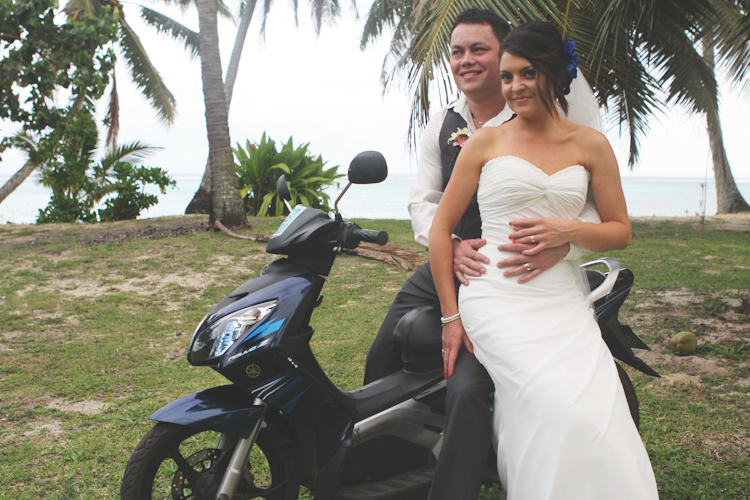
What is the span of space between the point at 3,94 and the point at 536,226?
5.37 meters

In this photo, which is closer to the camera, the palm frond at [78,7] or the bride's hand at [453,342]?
the bride's hand at [453,342]

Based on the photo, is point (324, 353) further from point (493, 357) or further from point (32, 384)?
point (493, 357)

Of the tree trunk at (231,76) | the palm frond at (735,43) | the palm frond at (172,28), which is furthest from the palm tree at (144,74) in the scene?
the palm frond at (735,43)

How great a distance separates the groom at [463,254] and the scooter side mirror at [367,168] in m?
0.30

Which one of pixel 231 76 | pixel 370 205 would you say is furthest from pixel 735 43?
pixel 370 205

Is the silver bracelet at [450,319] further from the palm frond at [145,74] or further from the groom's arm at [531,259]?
the palm frond at [145,74]

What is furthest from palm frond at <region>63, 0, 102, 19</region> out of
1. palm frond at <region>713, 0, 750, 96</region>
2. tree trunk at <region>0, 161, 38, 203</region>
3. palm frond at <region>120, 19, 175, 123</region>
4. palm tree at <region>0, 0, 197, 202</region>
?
palm frond at <region>713, 0, 750, 96</region>

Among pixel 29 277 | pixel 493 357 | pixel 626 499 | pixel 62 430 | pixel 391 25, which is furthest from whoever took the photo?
pixel 391 25

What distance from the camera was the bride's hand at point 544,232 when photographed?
1785mm

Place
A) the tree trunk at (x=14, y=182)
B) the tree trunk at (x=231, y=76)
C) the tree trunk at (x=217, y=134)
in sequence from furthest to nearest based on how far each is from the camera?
the tree trunk at (x=14, y=182), the tree trunk at (x=231, y=76), the tree trunk at (x=217, y=134)

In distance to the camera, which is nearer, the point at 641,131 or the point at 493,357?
the point at 493,357

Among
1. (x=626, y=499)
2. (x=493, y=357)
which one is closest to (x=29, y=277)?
(x=493, y=357)

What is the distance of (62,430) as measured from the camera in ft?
9.89

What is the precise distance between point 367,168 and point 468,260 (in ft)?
1.57
